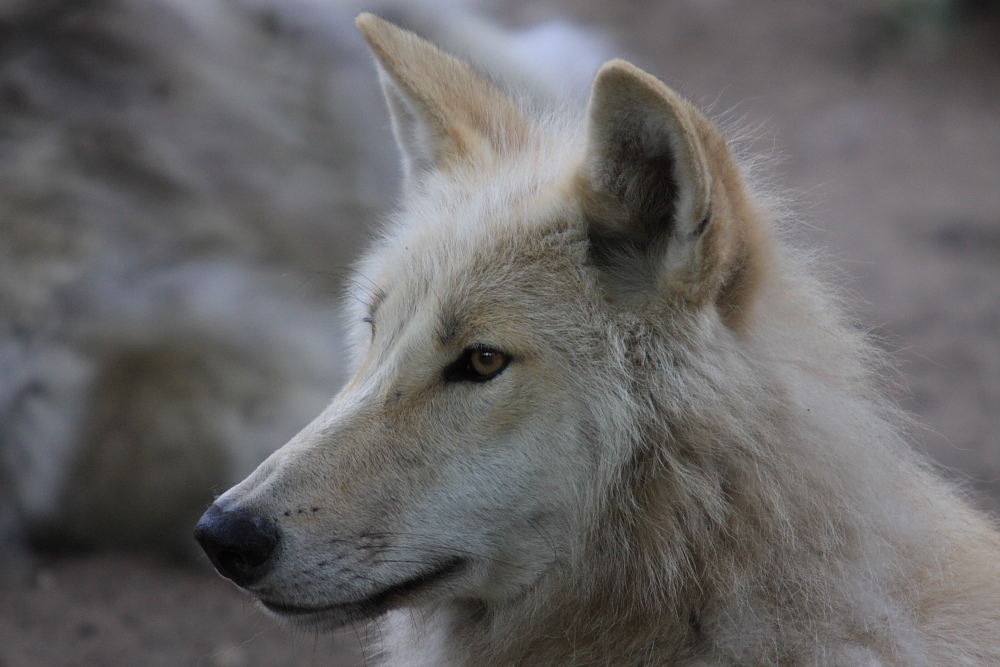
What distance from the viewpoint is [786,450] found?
260 centimetres

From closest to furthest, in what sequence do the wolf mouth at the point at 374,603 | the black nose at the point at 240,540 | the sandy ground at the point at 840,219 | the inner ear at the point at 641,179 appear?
the inner ear at the point at 641,179 → the black nose at the point at 240,540 → the wolf mouth at the point at 374,603 → the sandy ground at the point at 840,219

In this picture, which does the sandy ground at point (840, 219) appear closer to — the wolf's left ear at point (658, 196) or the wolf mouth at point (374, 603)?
the wolf's left ear at point (658, 196)

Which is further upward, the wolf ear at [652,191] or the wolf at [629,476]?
the wolf ear at [652,191]

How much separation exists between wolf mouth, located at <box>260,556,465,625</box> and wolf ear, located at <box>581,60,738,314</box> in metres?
0.92

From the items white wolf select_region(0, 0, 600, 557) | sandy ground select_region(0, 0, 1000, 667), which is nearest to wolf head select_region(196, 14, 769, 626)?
sandy ground select_region(0, 0, 1000, 667)

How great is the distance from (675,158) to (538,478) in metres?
0.92

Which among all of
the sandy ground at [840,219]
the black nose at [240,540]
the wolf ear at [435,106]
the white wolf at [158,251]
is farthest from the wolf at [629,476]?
the white wolf at [158,251]

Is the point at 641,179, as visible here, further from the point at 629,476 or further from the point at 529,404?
the point at 629,476

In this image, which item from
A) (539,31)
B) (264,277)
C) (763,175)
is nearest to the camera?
(763,175)

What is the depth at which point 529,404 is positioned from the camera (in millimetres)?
2592

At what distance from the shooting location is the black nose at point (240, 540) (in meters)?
2.47

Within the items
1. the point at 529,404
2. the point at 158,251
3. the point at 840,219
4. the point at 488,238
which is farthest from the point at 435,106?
the point at 840,219

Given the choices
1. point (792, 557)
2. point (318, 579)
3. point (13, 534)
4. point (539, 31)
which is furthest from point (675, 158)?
point (539, 31)

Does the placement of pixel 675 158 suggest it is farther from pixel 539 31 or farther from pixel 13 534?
pixel 539 31
